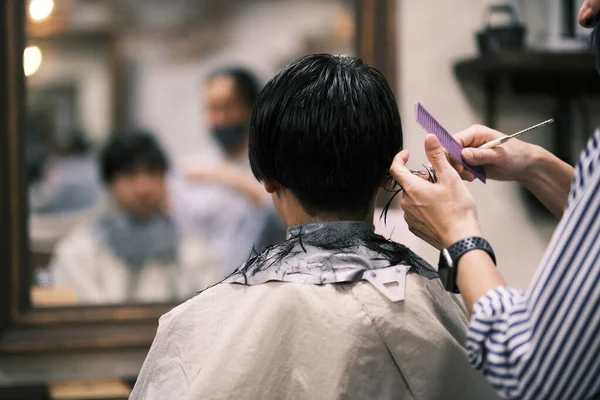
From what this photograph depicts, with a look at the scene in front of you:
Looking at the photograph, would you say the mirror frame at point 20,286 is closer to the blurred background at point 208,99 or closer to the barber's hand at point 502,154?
the blurred background at point 208,99

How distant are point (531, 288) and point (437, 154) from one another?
29 centimetres

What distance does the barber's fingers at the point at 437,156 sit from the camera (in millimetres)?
1253

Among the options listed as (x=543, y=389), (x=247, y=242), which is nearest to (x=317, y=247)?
(x=543, y=389)

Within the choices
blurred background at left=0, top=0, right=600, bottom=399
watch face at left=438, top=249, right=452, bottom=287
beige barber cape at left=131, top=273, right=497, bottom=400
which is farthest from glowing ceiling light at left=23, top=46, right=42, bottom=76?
watch face at left=438, top=249, right=452, bottom=287

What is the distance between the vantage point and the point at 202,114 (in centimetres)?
321

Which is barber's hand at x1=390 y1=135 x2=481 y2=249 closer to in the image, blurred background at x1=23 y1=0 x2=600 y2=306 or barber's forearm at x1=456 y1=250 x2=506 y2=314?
barber's forearm at x1=456 y1=250 x2=506 y2=314

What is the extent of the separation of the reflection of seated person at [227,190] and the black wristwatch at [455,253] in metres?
2.04

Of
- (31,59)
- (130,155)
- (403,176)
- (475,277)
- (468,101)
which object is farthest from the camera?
(468,101)

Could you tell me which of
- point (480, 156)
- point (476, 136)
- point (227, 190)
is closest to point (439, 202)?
point (480, 156)

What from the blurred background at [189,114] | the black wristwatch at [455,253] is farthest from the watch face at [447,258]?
the blurred background at [189,114]

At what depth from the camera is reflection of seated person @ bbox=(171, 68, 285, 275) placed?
322 cm

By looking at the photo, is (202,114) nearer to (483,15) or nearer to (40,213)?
(40,213)

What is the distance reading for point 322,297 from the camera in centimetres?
130

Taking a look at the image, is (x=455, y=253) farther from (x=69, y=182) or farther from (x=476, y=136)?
(x=69, y=182)
